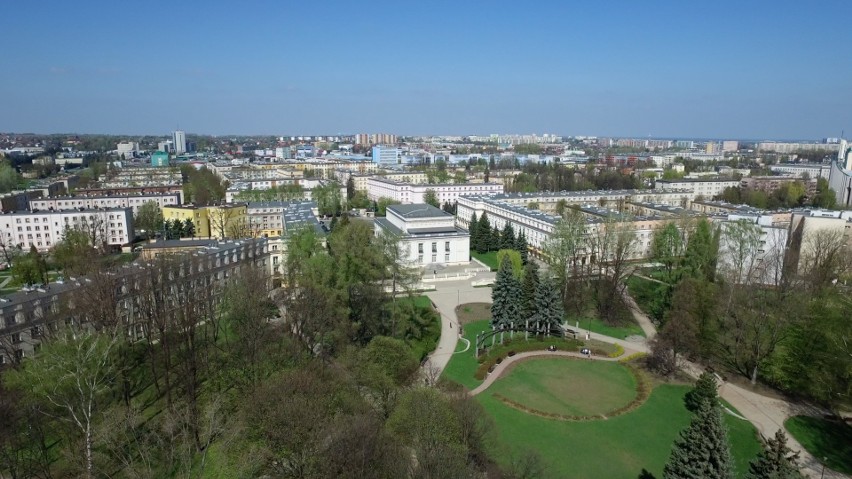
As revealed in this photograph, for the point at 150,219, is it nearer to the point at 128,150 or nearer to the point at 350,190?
the point at 350,190

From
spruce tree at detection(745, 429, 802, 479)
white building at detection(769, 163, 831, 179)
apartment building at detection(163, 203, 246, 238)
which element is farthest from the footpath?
white building at detection(769, 163, 831, 179)

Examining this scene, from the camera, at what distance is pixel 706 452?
13516 millimetres

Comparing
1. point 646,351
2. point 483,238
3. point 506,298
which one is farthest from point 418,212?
point 646,351

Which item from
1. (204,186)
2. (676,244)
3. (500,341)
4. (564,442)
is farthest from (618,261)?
(204,186)

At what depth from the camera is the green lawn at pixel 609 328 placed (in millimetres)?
28906

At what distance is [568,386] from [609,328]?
338 inches

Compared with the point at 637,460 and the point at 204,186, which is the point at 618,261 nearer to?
the point at 637,460

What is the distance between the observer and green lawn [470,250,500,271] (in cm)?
4431

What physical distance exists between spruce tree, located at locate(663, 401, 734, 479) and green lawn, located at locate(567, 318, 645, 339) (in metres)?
14.9

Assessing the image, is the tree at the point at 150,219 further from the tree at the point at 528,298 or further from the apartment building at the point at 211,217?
the tree at the point at 528,298

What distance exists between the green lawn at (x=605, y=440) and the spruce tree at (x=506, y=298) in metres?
7.03

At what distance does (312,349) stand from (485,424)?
9514 millimetres

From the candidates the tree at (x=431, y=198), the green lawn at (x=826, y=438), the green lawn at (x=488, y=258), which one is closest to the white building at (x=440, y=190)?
the tree at (x=431, y=198)

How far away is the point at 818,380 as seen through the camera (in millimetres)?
20000
